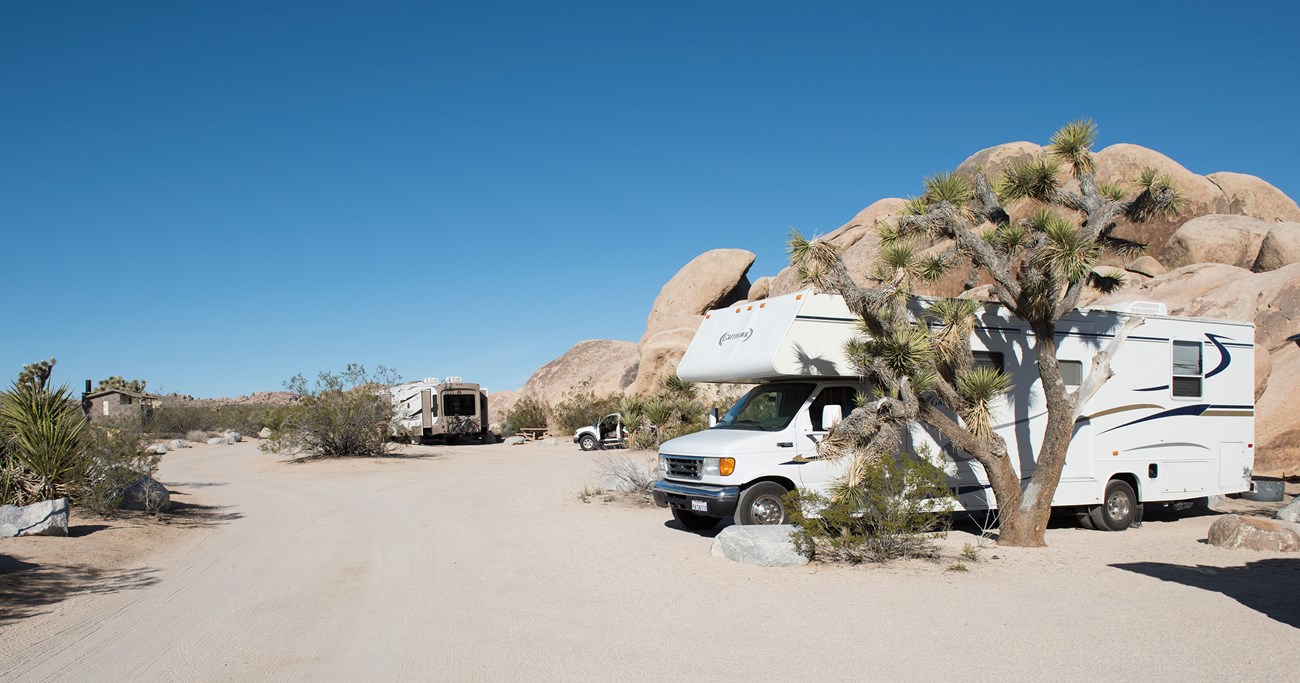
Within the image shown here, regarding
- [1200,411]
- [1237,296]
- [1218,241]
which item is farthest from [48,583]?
[1218,241]

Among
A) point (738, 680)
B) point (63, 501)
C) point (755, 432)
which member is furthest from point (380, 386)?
point (738, 680)

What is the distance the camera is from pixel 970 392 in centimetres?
1004

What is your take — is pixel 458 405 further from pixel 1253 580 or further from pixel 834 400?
pixel 1253 580

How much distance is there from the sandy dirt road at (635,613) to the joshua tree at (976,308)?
128 centimetres

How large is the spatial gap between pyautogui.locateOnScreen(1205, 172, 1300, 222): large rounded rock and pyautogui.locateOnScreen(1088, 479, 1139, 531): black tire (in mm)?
23848

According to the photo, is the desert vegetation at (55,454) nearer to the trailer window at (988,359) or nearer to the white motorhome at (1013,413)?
the white motorhome at (1013,413)

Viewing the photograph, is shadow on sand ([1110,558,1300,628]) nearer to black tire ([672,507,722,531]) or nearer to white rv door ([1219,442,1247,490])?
white rv door ([1219,442,1247,490])

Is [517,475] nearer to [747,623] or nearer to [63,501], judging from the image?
[63,501]

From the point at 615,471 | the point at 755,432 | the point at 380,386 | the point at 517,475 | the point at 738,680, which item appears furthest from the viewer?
the point at 380,386

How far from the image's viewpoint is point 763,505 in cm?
1059

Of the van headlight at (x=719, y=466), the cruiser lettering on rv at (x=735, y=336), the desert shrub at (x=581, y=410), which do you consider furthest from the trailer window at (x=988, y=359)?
the desert shrub at (x=581, y=410)

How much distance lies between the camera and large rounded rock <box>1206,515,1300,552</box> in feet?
32.3

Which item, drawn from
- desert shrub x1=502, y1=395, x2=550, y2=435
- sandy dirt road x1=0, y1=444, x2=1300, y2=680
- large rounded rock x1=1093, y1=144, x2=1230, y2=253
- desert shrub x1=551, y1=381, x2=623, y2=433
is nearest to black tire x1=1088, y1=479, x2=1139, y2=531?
sandy dirt road x1=0, y1=444, x2=1300, y2=680

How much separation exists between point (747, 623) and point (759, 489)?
3.61 meters
